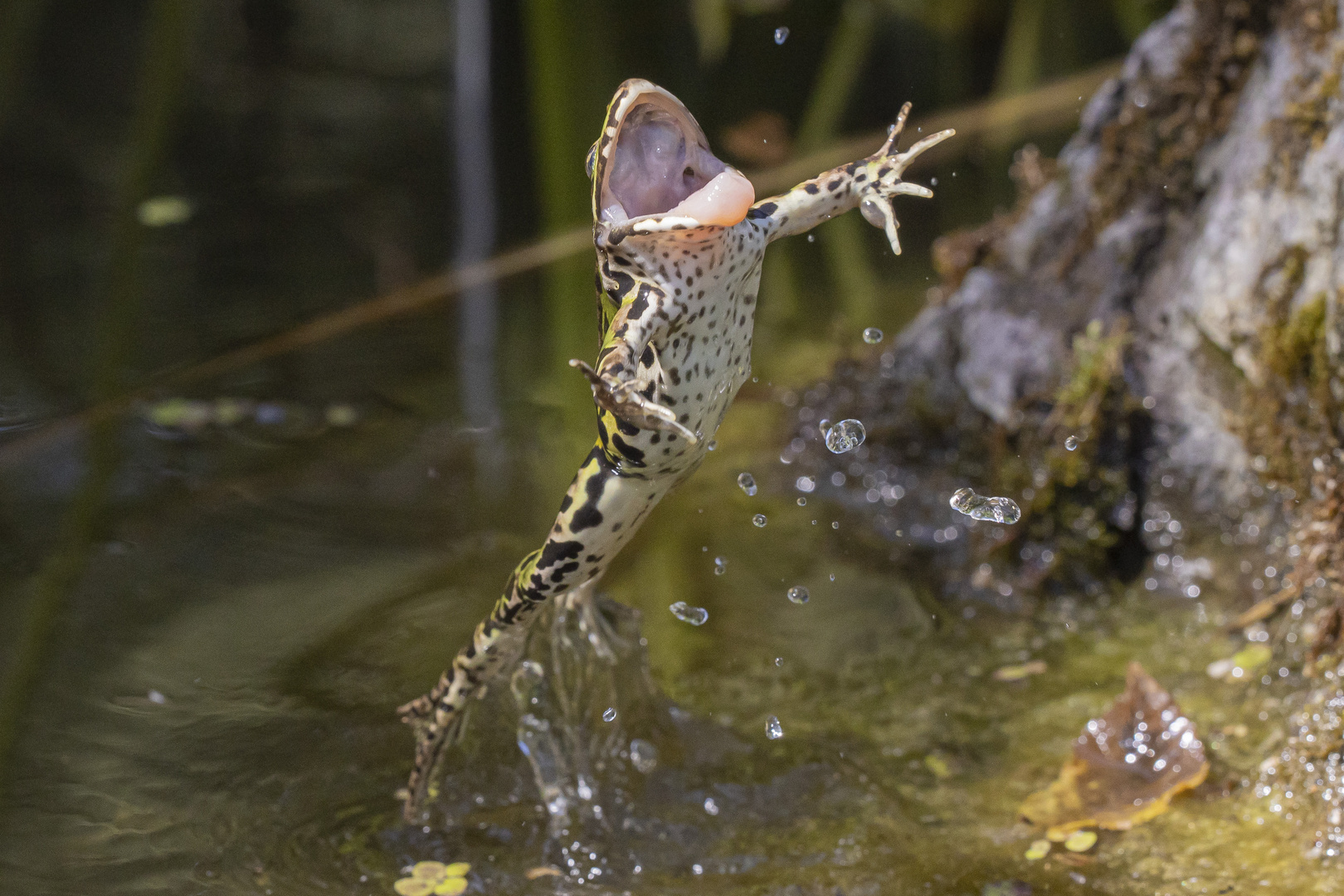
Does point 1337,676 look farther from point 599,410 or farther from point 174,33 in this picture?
point 174,33

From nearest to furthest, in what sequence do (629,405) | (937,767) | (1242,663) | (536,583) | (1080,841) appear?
(629,405) → (536,583) → (1080,841) → (937,767) → (1242,663)

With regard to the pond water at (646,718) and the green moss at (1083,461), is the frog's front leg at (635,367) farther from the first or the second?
the green moss at (1083,461)

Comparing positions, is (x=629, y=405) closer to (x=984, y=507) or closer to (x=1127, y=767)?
(x=984, y=507)

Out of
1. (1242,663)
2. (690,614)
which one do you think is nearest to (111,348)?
(690,614)

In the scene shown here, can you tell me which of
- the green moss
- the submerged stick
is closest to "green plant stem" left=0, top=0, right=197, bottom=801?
the submerged stick

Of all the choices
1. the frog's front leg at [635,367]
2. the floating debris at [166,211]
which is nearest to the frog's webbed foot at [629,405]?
the frog's front leg at [635,367]

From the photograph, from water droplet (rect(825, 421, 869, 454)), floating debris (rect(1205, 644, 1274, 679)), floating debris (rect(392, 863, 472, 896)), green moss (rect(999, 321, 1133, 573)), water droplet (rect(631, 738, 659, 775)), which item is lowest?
floating debris (rect(392, 863, 472, 896))

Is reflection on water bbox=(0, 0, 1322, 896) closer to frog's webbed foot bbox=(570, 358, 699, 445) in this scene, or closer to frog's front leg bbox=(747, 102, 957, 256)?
frog's front leg bbox=(747, 102, 957, 256)
